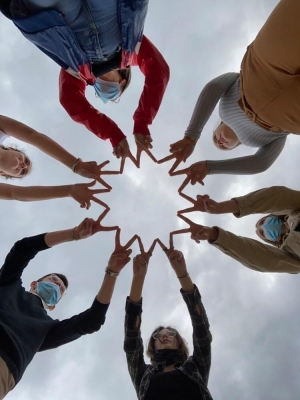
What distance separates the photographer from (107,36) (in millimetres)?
3879

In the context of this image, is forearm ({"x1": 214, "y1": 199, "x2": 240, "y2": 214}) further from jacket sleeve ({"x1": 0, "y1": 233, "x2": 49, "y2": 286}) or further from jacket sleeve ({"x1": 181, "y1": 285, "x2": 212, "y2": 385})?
jacket sleeve ({"x1": 0, "y1": 233, "x2": 49, "y2": 286})

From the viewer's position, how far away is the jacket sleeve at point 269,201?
459 cm

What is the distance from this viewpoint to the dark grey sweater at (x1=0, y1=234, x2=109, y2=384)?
4.30m

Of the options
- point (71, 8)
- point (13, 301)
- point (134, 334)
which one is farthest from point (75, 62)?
point (134, 334)

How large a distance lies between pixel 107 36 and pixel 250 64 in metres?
1.61

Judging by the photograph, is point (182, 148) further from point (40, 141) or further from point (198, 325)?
point (198, 325)

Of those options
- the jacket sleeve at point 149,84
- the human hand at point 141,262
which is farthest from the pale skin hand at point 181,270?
the jacket sleeve at point 149,84

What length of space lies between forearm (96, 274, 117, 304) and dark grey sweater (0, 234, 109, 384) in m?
0.07

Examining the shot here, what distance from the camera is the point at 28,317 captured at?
471cm

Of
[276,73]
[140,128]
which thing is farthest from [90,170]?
[276,73]

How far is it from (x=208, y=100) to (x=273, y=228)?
2.80 meters

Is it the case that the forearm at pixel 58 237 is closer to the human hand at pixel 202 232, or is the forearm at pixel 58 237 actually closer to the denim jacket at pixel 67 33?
the human hand at pixel 202 232

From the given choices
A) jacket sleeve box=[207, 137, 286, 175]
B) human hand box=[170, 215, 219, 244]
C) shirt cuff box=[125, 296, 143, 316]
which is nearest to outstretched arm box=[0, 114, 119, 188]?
human hand box=[170, 215, 219, 244]

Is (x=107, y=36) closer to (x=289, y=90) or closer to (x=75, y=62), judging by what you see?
(x=75, y=62)
